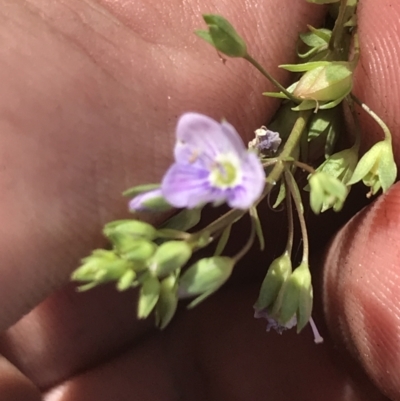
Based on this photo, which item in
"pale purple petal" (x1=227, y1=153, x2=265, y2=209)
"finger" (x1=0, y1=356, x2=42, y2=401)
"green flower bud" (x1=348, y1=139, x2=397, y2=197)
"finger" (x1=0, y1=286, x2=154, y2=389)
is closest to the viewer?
"pale purple petal" (x1=227, y1=153, x2=265, y2=209)

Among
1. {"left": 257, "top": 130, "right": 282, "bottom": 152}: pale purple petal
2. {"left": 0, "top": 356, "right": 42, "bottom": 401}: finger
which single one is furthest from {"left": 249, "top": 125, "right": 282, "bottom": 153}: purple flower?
{"left": 0, "top": 356, "right": 42, "bottom": 401}: finger

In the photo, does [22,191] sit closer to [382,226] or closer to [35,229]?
[35,229]

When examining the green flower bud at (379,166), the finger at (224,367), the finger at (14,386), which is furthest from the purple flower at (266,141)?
the finger at (14,386)

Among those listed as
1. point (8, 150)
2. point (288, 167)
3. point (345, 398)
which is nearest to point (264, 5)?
point (288, 167)

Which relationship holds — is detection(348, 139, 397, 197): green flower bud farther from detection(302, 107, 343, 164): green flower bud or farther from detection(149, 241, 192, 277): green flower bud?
detection(149, 241, 192, 277): green flower bud

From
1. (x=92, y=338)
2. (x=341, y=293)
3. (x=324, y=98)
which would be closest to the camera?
(x=324, y=98)
